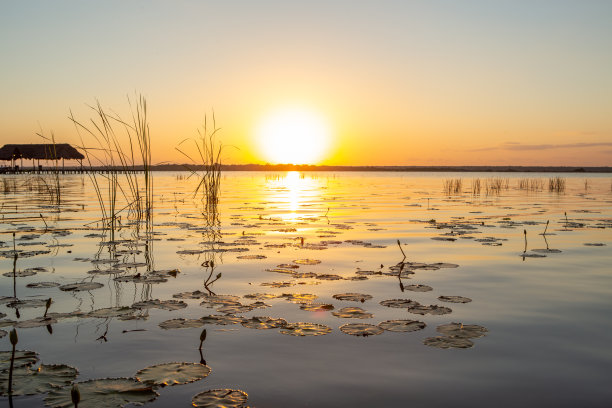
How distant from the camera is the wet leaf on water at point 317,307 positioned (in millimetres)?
5121

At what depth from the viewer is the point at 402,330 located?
14.5ft

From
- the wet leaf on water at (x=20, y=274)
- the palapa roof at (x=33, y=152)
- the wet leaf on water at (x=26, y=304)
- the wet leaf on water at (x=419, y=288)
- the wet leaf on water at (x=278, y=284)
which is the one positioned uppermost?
the palapa roof at (x=33, y=152)

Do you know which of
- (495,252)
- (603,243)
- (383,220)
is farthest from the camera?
(383,220)

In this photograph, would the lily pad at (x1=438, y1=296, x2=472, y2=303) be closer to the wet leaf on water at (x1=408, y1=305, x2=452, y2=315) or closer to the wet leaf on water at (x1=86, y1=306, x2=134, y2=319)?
the wet leaf on water at (x1=408, y1=305, x2=452, y2=315)

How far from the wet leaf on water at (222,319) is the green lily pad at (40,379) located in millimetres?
1395

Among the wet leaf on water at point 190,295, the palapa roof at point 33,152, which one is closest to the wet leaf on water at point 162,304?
the wet leaf on water at point 190,295

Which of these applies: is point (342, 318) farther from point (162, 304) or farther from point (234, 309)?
point (162, 304)

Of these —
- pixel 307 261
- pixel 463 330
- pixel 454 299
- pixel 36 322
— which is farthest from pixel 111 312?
pixel 454 299

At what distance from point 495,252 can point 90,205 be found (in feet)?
51.8

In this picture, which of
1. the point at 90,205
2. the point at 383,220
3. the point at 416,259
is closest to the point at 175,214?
the point at 90,205

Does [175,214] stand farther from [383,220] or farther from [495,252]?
[495,252]

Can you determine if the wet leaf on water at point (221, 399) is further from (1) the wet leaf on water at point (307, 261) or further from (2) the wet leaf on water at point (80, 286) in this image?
(1) the wet leaf on water at point (307, 261)

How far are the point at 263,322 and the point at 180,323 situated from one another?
77 cm

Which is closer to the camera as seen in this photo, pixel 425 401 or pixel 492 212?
pixel 425 401
